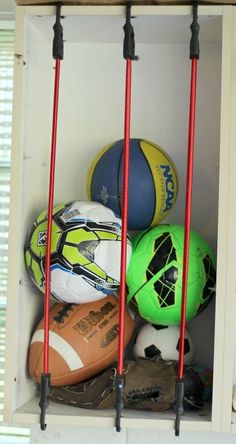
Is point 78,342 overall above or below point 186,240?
below

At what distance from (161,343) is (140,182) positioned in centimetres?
42

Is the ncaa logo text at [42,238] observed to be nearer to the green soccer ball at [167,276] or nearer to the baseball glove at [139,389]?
the green soccer ball at [167,276]

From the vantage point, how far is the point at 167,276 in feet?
5.86

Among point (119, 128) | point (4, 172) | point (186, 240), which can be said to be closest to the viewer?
point (186, 240)

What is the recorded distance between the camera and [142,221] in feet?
6.14

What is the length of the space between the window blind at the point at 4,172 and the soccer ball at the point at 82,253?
606mm

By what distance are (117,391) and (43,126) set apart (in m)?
0.75

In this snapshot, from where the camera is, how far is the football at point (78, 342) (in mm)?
1812

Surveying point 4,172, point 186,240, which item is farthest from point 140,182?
point 4,172

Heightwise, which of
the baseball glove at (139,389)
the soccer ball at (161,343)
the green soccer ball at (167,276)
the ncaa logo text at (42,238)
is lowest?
the baseball glove at (139,389)

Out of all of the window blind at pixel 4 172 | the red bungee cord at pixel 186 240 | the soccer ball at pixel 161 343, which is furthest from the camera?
the window blind at pixel 4 172

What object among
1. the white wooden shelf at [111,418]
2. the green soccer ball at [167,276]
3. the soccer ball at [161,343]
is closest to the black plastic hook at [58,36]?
the green soccer ball at [167,276]

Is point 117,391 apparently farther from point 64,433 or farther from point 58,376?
point 64,433

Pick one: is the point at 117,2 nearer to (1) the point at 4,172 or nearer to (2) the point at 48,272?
(2) the point at 48,272
